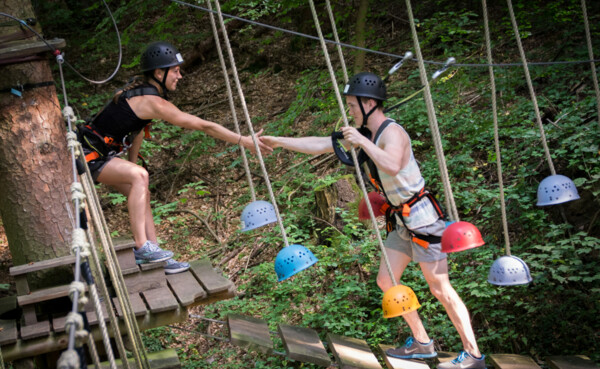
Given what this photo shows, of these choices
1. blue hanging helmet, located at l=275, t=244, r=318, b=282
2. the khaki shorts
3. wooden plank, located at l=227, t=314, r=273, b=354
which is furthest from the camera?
wooden plank, located at l=227, t=314, r=273, b=354

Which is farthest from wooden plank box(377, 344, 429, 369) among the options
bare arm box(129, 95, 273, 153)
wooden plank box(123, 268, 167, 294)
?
bare arm box(129, 95, 273, 153)

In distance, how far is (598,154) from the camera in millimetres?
4707

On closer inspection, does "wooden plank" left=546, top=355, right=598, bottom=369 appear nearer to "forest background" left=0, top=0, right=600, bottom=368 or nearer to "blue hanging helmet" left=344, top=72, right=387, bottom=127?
"forest background" left=0, top=0, right=600, bottom=368

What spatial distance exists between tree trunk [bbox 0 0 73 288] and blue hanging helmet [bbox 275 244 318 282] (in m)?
1.48

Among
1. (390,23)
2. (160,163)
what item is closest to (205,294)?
(160,163)

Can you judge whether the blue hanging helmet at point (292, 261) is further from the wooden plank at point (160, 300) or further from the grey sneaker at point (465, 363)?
the grey sneaker at point (465, 363)

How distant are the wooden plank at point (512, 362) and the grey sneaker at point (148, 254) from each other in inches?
88.9

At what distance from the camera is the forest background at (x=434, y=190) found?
177 inches

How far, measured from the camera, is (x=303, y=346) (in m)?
3.77

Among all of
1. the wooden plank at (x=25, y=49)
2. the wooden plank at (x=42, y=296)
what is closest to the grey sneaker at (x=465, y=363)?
the wooden plank at (x=42, y=296)

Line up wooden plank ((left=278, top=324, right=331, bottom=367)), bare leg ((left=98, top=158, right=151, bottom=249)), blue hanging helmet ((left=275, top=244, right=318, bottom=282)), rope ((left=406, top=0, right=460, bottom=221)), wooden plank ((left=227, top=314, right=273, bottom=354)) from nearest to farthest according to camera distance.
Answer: blue hanging helmet ((left=275, top=244, right=318, bottom=282))
rope ((left=406, top=0, right=460, bottom=221))
bare leg ((left=98, top=158, right=151, bottom=249))
wooden plank ((left=278, top=324, right=331, bottom=367))
wooden plank ((left=227, top=314, right=273, bottom=354))

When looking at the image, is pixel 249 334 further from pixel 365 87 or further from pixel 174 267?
pixel 365 87

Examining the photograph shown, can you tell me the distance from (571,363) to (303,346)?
1.78 metres

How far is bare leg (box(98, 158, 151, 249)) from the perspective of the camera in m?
3.51
